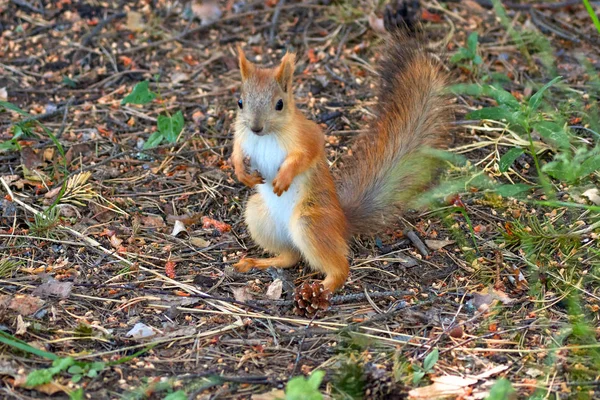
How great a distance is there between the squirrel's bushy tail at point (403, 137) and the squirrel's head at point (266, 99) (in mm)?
433

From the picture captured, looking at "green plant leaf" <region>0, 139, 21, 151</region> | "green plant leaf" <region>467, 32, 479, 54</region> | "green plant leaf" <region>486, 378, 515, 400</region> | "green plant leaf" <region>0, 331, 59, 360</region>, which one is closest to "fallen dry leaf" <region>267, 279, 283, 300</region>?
"green plant leaf" <region>0, 331, 59, 360</region>

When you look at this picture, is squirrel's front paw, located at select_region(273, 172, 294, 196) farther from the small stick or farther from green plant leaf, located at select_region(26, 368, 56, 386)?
the small stick

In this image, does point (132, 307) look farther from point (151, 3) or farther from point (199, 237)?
point (151, 3)

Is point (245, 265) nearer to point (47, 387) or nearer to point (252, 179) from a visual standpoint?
point (252, 179)

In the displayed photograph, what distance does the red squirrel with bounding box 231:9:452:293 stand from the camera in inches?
113

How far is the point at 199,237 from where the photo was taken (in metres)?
3.21

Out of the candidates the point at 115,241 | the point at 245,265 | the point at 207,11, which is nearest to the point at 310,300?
the point at 245,265

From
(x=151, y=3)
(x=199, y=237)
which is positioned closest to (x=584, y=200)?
(x=199, y=237)

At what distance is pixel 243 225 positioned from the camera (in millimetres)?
3334

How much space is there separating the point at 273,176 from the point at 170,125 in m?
0.84

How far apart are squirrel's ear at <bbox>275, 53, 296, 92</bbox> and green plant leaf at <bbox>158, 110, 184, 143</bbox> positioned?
83 centimetres

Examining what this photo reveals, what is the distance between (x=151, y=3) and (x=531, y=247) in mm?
2680

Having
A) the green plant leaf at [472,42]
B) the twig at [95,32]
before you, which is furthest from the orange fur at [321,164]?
the twig at [95,32]

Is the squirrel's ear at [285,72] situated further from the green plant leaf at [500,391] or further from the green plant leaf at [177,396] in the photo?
the green plant leaf at [500,391]
